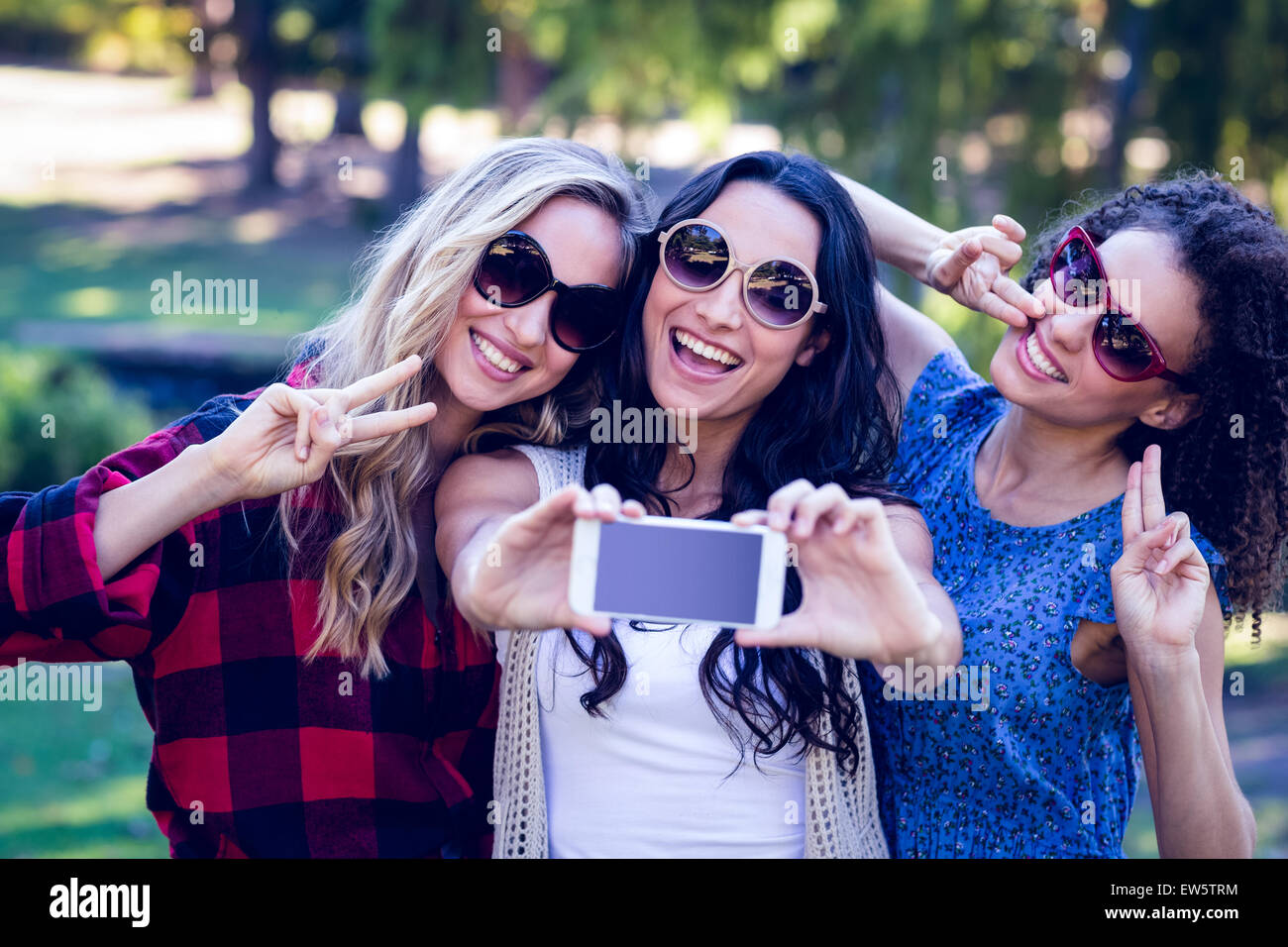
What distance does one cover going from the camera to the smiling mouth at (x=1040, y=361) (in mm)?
2604

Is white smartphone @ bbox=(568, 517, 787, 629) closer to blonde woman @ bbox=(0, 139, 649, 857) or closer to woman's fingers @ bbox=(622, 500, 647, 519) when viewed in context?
woman's fingers @ bbox=(622, 500, 647, 519)

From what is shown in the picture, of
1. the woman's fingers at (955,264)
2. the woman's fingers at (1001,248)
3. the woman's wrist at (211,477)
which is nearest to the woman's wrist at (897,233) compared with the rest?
the woman's fingers at (955,264)

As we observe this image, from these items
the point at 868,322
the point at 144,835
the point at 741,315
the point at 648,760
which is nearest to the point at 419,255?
the point at 741,315

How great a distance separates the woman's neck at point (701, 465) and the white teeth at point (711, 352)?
0.72ft

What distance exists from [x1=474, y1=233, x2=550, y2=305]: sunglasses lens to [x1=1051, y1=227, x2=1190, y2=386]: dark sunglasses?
1.17m

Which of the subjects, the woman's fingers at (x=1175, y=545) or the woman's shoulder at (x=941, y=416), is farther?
the woman's shoulder at (x=941, y=416)

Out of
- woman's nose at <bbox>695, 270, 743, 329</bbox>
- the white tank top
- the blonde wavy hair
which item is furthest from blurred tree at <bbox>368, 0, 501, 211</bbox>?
the white tank top

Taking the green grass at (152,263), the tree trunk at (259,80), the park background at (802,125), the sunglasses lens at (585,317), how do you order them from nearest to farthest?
the sunglasses lens at (585,317) → the park background at (802,125) → the green grass at (152,263) → the tree trunk at (259,80)

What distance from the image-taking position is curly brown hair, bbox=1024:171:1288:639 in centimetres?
252

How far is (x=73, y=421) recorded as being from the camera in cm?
895

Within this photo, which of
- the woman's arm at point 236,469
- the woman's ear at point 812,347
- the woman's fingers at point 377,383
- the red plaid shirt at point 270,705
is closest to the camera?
the woman's arm at point 236,469

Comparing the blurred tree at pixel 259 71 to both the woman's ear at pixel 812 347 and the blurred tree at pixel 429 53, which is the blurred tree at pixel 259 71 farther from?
the woman's ear at pixel 812 347

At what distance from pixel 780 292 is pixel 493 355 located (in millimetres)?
651

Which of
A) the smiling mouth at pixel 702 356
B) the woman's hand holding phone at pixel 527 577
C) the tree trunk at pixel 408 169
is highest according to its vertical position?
the tree trunk at pixel 408 169
